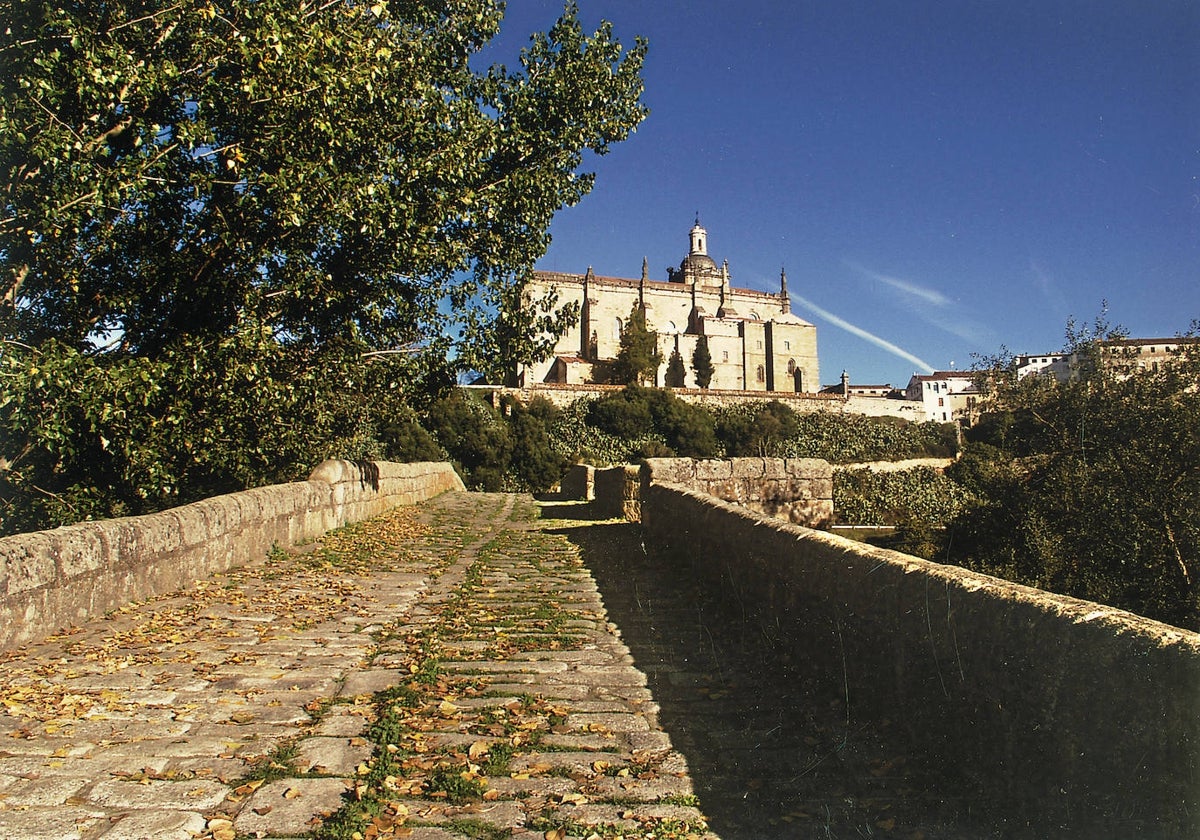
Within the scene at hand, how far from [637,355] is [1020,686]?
8037cm

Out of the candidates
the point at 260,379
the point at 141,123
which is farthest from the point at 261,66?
the point at 260,379

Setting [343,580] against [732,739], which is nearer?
[732,739]

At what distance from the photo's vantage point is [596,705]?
416 cm

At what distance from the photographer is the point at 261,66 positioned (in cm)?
838

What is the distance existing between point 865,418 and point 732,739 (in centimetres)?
7898

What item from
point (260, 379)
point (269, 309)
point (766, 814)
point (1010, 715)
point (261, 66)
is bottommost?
point (766, 814)

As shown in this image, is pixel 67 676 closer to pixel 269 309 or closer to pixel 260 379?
pixel 260 379

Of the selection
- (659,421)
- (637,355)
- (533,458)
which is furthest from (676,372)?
(533,458)

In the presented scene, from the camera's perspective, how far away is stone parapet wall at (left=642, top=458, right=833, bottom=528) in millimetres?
11305

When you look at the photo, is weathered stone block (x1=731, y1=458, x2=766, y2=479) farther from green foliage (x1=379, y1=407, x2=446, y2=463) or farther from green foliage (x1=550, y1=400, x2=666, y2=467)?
green foliage (x1=550, y1=400, x2=666, y2=467)

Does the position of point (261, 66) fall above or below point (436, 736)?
above

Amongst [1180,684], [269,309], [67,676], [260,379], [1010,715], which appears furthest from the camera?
[269,309]

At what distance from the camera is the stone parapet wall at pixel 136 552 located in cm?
487

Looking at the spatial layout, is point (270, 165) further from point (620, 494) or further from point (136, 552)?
point (620, 494)
